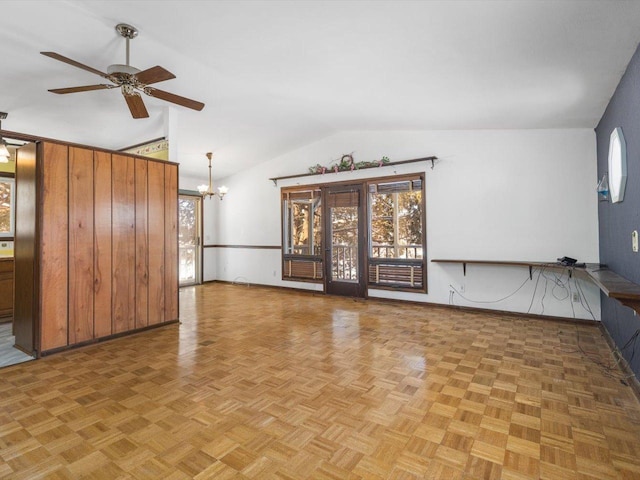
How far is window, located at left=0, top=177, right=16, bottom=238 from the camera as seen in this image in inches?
202

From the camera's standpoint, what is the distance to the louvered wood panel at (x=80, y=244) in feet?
11.6

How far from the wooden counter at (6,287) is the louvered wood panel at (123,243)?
211 cm

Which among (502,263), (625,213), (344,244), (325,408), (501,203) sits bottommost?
(325,408)

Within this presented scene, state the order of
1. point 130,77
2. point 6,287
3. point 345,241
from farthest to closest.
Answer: point 345,241, point 6,287, point 130,77

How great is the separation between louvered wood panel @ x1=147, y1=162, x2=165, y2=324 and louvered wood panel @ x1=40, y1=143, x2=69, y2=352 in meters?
0.90

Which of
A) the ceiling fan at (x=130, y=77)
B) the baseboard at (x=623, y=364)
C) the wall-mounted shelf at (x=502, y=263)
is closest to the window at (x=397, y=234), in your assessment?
the wall-mounted shelf at (x=502, y=263)

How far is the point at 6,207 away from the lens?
204 inches

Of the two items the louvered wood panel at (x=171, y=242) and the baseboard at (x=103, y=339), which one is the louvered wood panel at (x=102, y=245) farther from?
the louvered wood panel at (x=171, y=242)

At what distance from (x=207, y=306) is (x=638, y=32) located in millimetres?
5702

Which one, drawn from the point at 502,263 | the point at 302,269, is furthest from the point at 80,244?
the point at 502,263

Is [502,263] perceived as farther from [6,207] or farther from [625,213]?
[6,207]

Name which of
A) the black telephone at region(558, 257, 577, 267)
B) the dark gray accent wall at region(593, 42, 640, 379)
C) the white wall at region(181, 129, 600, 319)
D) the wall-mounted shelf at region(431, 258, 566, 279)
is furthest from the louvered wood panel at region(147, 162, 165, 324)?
the black telephone at region(558, 257, 577, 267)

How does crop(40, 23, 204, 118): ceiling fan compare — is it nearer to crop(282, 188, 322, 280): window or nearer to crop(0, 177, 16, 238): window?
crop(0, 177, 16, 238): window

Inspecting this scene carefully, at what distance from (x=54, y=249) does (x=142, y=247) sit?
35.4 inches
